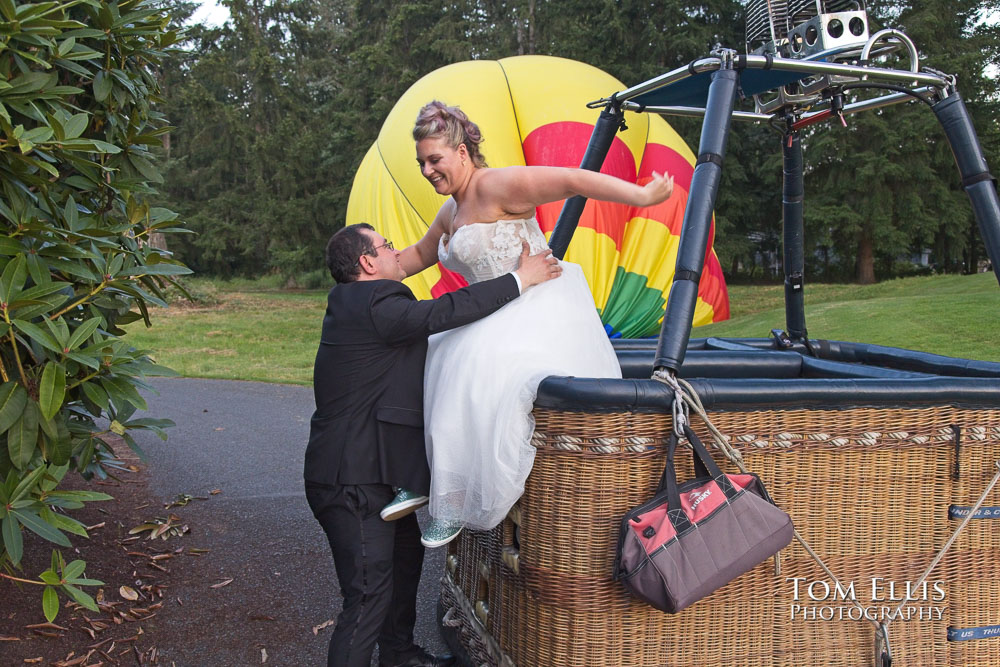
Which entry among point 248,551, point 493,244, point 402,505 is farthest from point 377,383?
point 248,551

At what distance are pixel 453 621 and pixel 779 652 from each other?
1.21m

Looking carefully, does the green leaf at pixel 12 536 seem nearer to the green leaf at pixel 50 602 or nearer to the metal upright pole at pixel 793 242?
the green leaf at pixel 50 602

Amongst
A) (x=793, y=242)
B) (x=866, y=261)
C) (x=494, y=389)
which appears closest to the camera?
(x=494, y=389)

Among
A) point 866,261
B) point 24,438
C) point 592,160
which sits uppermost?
point 592,160

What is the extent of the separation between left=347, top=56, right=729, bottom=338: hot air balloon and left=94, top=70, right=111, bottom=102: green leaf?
7062 mm

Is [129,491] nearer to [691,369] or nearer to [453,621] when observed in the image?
[453,621]

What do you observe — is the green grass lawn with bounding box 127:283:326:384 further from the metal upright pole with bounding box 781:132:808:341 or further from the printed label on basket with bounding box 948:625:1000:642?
the printed label on basket with bounding box 948:625:1000:642

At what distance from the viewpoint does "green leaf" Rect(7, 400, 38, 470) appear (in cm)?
248

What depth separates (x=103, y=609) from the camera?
3.31m

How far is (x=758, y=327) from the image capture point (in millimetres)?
11516

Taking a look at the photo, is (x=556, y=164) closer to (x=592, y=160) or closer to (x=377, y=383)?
(x=592, y=160)

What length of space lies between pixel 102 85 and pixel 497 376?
1782 millimetres

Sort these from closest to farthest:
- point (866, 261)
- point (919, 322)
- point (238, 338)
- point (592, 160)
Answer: point (592, 160) < point (919, 322) < point (238, 338) < point (866, 261)

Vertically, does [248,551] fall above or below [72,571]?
below
